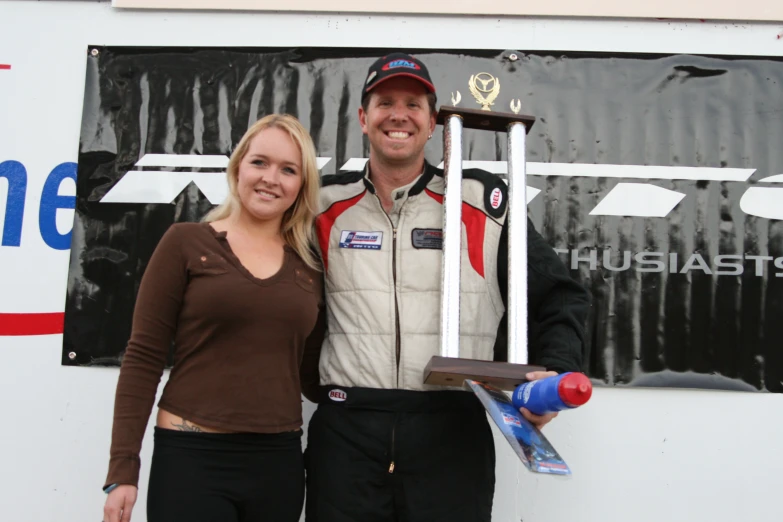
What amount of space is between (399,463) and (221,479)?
37 cm

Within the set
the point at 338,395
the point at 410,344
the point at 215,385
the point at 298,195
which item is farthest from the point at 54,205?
the point at 410,344

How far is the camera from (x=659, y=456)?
187 centimetres

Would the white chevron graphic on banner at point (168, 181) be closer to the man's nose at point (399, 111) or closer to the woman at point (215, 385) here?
the man's nose at point (399, 111)

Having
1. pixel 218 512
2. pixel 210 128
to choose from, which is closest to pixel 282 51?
pixel 210 128

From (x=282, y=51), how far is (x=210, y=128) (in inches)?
13.8

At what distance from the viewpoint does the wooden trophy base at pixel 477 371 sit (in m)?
1.21

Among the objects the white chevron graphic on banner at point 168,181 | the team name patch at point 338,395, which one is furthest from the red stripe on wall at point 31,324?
the team name patch at point 338,395

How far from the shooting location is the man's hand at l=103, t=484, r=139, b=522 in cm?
118

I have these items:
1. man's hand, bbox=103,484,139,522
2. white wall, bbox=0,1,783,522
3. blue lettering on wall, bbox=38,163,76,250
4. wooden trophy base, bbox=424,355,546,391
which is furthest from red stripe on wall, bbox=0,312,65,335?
wooden trophy base, bbox=424,355,546,391

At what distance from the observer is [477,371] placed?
1220mm

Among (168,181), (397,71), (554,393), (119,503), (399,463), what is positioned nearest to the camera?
(554,393)

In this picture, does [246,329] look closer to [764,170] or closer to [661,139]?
[661,139]

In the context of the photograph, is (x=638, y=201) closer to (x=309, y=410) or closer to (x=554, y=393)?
(x=554, y=393)

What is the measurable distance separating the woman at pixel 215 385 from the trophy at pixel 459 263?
31 centimetres
